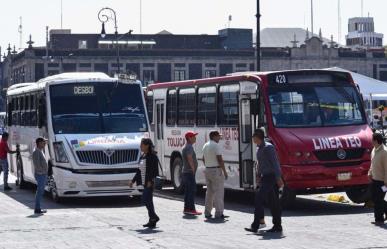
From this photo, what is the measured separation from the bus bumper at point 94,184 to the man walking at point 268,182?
20.6 ft

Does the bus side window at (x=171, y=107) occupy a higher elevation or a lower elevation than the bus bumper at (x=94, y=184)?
higher

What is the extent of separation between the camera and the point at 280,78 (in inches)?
870

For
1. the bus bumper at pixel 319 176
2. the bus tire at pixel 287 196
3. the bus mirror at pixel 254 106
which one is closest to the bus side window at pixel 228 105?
the bus mirror at pixel 254 106

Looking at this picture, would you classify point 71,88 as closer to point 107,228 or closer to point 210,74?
point 107,228

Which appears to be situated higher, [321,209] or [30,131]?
[30,131]

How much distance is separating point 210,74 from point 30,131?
101322 millimetres

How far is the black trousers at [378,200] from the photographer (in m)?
18.3

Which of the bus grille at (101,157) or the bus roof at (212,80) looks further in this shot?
the bus grille at (101,157)

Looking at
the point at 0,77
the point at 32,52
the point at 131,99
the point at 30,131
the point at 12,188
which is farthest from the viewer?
the point at 0,77

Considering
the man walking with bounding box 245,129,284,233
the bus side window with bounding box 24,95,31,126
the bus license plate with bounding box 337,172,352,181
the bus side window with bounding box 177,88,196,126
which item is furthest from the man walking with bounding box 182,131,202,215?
the bus side window with bounding box 24,95,31,126

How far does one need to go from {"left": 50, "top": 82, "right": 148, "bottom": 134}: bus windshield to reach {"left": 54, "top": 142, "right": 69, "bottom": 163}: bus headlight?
1.29 feet

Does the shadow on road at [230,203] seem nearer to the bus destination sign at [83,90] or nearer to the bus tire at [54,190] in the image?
the bus tire at [54,190]

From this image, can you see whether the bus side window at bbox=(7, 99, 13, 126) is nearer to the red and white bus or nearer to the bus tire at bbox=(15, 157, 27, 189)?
the bus tire at bbox=(15, 157, 27, 189)

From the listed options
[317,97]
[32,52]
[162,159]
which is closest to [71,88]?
[162,159]
